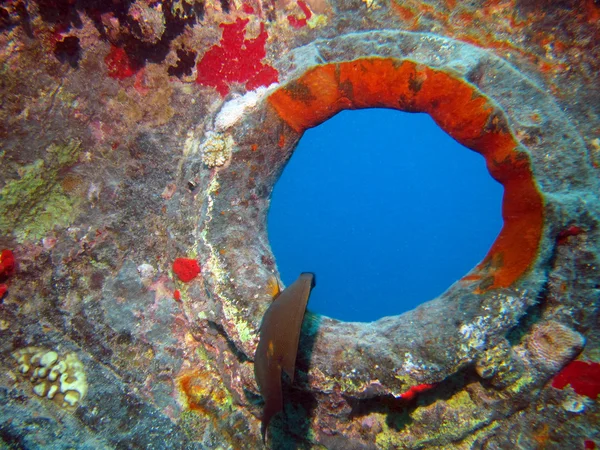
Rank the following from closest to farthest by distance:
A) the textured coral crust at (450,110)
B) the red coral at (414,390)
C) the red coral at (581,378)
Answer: the red coral at (414,390)
the red coral at (581,378)
the textured coral crust at (450,110)

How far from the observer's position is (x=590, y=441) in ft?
10.7

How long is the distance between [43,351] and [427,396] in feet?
13.4

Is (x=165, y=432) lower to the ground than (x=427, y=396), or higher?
lower

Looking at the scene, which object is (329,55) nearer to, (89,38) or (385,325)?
(89,38)

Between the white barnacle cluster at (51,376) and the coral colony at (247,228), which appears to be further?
the white barnacle cluster at (51,376)

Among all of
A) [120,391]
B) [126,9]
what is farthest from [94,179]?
[120,391]

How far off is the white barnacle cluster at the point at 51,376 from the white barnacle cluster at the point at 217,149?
2629mm

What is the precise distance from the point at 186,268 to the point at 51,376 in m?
1.69

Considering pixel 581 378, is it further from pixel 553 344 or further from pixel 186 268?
pixel 186 268

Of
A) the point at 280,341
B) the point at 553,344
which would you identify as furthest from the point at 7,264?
the point at 553,344

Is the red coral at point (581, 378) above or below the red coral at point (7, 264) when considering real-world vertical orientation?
above

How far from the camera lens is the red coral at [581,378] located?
3.38 metres

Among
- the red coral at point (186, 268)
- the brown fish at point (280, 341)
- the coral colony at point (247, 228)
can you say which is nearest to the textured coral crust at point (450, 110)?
the coral colony at point (247, 228)

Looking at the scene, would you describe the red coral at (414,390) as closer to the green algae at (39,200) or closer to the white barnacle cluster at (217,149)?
the white barnacle cluster at (217,149)
